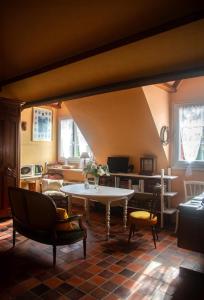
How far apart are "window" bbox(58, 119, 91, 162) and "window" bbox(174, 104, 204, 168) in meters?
2.61

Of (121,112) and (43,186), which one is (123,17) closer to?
(121,112)

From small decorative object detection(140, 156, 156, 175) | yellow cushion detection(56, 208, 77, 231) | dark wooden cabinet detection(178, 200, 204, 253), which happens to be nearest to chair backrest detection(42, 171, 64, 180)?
small decorative object detection(140, 156, 156, 175)

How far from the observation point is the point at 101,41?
2.39m

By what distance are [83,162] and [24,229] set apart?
3.15 m

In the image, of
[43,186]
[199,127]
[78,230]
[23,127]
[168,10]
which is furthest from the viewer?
[23,127]

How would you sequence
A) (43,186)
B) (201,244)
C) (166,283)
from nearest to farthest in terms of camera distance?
(201,244) → (166,283) → (43,186)

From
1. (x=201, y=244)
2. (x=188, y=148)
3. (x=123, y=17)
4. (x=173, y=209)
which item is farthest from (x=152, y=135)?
(x=123, y=17)

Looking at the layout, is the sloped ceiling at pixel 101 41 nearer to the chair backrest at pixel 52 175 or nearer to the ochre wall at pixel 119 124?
the ochre wall at pixel 119 124

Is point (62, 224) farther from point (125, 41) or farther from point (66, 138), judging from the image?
point (66, 138)

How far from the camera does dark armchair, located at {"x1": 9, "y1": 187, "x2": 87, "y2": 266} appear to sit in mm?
3008

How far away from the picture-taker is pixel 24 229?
3.41m

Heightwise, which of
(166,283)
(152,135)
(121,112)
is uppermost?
(121,112)

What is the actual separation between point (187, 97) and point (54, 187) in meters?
3.44

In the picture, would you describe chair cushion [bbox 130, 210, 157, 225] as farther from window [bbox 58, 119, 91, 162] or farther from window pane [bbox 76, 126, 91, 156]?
window [bbox 58, 119, 91, 162]
